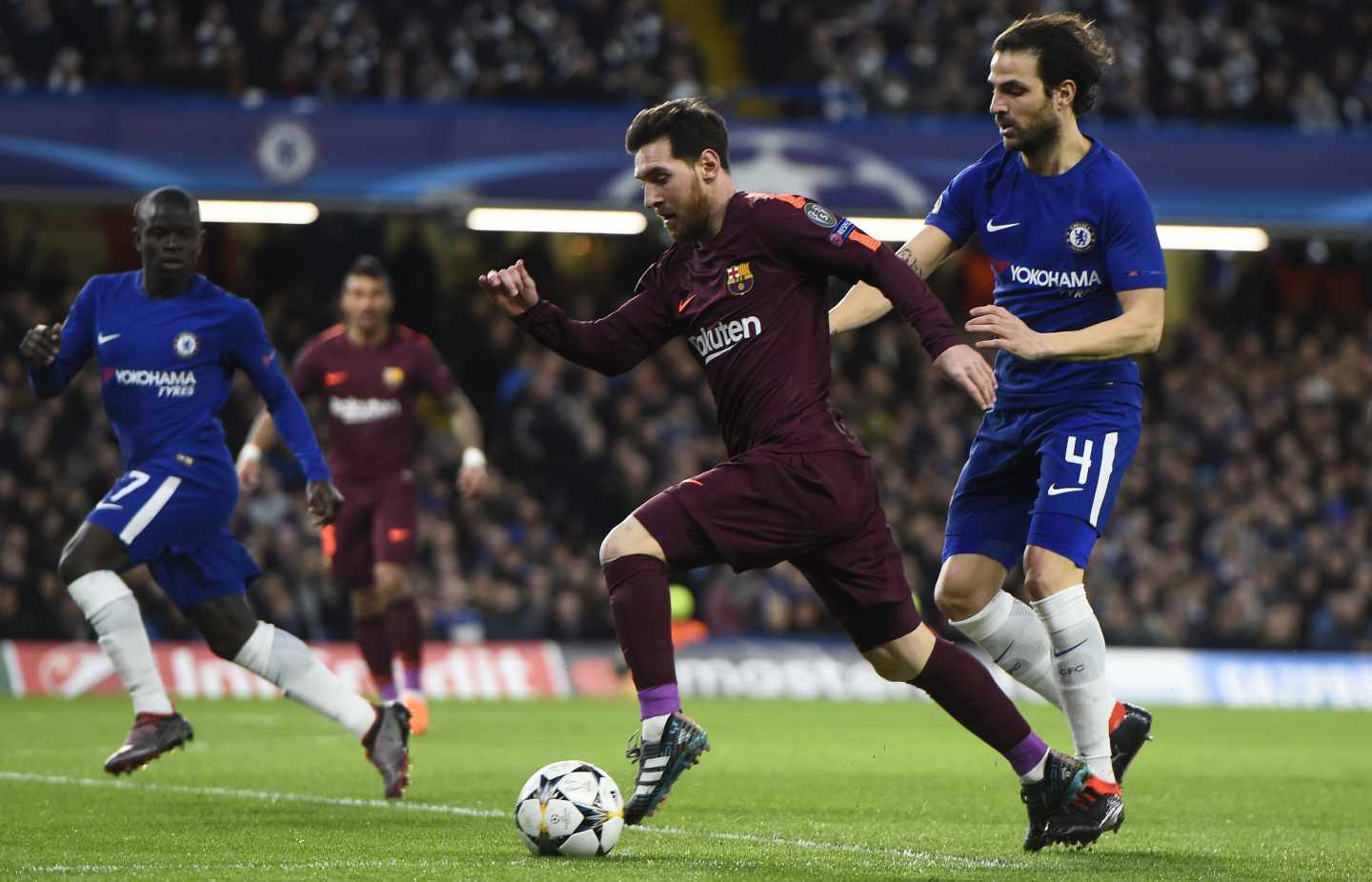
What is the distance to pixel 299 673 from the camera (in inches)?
288

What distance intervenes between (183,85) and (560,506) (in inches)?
211

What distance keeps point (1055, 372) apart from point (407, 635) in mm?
5831

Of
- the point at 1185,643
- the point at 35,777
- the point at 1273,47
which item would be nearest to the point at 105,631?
the point at 35,777

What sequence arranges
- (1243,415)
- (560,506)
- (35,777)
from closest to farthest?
(35,777) → (560,506) → (1243,415)

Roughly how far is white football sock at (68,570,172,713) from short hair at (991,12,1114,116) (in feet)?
12.5

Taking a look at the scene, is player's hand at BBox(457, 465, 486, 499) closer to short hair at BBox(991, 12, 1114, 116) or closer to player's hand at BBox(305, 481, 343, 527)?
player's hand at BBox(305, 481, 343, 527)

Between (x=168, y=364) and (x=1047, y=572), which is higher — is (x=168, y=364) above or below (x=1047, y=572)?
above

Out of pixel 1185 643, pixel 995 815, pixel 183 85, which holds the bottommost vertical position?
pixel 1185 643

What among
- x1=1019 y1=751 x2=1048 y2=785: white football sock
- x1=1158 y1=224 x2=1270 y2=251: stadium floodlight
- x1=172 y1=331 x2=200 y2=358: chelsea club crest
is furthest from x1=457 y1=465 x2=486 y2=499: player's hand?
x1=1158 y1=224 x2=1270 y2=251: stadium floodlight

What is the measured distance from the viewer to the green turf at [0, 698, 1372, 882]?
5.38 metres

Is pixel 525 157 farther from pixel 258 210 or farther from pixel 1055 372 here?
pixel 1055 372

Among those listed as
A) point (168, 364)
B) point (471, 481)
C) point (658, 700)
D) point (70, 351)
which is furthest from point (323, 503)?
point (471, 481)

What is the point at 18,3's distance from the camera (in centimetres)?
1777

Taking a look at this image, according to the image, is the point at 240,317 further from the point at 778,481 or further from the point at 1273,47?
the point at 1273,47
